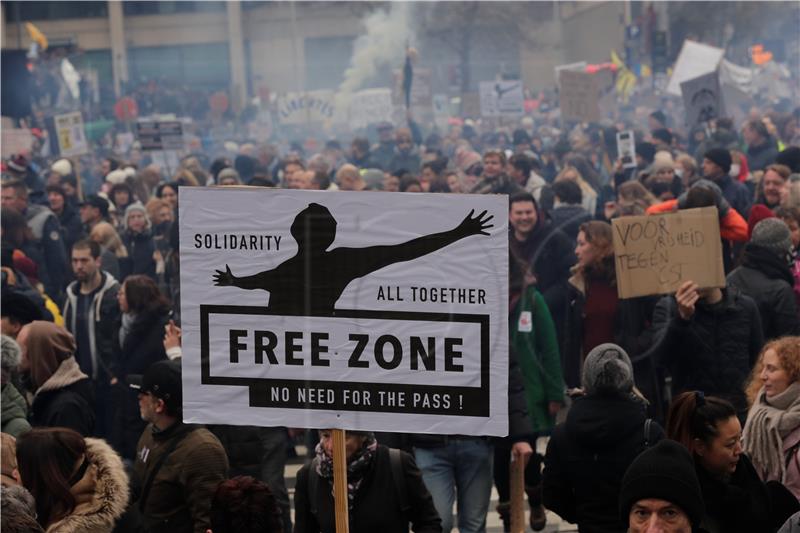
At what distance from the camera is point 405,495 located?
4660 mm

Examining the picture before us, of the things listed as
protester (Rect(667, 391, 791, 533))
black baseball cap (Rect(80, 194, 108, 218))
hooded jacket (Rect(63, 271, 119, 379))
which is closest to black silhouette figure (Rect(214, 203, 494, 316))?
protester (Rect(667, 391, 791, 533))

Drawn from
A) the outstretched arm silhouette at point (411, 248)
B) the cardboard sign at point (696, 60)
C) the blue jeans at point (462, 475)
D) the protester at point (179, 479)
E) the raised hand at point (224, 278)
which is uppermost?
the cardboard sign at point (696, 60)

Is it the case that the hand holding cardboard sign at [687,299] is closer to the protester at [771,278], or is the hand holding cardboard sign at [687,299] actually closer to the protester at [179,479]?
the protester at [771,278]

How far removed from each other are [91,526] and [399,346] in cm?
126

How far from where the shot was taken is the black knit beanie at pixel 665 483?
12.0ft

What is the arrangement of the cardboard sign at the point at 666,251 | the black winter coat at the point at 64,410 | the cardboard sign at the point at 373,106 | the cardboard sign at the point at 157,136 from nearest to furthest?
the black winter coat at the point at 64,410 → the cardboard sign at the point at 666,251 → the cardboard sign at the point at 157,136 → the cardboard sign at the point at 373,106

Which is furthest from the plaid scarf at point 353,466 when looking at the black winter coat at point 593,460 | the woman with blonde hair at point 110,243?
the woman with blonde hair at point 110,243

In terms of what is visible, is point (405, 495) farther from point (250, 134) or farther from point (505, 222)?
point (250, 134)

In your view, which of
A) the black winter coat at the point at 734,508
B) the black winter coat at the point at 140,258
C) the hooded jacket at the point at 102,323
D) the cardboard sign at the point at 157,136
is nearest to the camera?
the black winter coat at the point at 734,508

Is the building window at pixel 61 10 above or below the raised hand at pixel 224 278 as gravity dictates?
above

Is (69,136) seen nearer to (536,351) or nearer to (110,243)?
(110,243)

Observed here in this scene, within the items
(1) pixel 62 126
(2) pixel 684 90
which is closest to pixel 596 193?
(2) pixel 684 90

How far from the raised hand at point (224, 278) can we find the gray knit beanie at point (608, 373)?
5.41ft

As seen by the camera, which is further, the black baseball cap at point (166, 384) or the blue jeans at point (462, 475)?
the blue jeans at point (462, 475)
